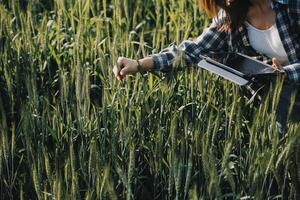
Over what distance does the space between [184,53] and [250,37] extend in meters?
0.23

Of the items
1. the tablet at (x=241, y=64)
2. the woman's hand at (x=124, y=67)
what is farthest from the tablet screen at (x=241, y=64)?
the woman's hand at (x=124, y=67)

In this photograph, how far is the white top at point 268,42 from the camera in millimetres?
2619

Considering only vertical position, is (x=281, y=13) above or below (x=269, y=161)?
above

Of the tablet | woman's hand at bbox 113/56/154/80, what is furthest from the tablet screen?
woman's hand at bbox 113/56/154/80

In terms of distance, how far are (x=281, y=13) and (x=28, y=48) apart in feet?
3.05

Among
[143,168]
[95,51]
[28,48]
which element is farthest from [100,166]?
[28,48]

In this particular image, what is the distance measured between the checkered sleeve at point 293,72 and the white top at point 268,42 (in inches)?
5.8

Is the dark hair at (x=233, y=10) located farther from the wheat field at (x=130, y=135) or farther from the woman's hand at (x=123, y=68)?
the woman's hand at (x=123, y=68)

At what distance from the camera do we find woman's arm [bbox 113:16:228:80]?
101 inches

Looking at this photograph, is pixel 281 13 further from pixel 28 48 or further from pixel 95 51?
pixel 28 48

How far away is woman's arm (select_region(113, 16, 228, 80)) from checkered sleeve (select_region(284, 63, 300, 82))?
0.33 m

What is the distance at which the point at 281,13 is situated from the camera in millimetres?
2574

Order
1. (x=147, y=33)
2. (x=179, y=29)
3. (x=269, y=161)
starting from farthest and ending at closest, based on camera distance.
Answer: (x=147, y=33) → (x=179, y=29) → (x=269, y=161)

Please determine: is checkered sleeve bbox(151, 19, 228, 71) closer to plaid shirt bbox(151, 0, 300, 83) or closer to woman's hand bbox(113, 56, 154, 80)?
plaid shirt bbox(151, 0, 300, 83)
